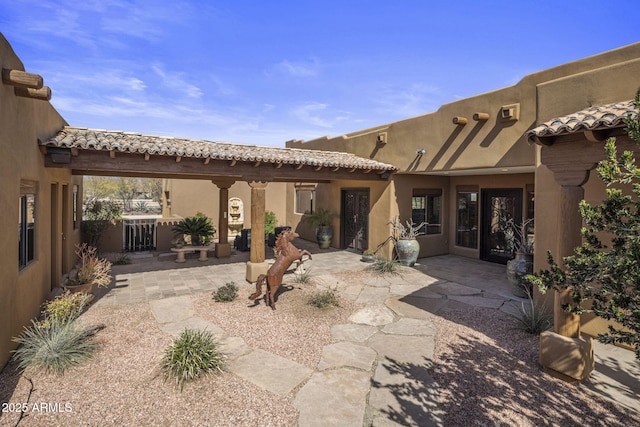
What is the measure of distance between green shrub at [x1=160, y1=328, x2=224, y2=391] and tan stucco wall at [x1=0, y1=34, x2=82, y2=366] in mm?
2259

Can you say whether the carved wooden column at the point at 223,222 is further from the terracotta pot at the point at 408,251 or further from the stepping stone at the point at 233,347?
the stepping stone at the point at 233,347

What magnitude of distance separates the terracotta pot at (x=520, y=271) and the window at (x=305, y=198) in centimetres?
1025

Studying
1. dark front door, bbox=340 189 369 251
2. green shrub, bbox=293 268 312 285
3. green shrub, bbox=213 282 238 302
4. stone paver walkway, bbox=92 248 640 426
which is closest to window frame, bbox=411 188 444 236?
dark front door, bbox=340 189 369 251

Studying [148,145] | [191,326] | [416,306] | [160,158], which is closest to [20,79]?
[148,145]

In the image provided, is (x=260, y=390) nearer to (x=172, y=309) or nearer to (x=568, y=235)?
(x=172, y=309)

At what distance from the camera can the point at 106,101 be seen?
52.7 ft

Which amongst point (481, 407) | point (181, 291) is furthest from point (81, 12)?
point (481, 407)

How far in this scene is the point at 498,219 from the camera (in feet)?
39.0

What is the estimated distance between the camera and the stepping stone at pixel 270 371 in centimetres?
427

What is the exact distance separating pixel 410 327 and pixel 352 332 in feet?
3.86

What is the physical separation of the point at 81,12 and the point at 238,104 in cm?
1340

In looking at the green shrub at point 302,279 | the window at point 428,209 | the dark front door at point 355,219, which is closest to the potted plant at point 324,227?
the dark front door at point 355,219

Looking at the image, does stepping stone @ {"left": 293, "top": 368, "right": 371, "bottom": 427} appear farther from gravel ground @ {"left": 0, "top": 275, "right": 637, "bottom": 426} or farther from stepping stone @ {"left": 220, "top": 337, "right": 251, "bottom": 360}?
stepping stone @ {"left": 220, "top": 337, "right": 251, "bottom": 360}

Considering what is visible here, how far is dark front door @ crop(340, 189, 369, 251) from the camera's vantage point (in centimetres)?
1357
